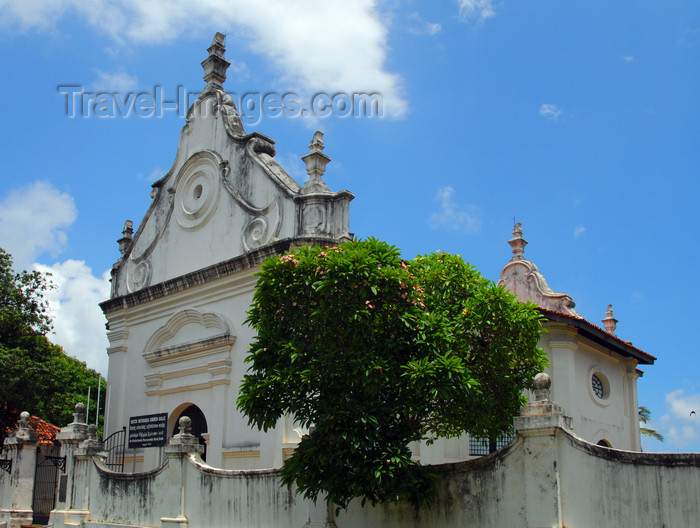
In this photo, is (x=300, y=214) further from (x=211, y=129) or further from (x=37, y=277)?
(x=37, y=277)

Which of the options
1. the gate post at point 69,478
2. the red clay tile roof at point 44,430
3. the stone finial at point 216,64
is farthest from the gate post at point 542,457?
the red clay tile roof at point 44,430

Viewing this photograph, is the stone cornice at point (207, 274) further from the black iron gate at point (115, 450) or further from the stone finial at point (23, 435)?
the stone finial at point (23, 435)

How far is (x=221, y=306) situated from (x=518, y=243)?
10617 millimetres

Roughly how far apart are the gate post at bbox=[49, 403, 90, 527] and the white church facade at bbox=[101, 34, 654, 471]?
1.65m

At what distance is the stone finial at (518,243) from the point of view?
22.8m

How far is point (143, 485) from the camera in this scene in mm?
14414

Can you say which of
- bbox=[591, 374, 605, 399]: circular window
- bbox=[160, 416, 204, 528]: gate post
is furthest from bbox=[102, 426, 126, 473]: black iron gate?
bbox=[591, 374, 605, 399]: circular window

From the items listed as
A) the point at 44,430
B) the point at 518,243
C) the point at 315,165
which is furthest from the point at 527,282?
the point at 44,430

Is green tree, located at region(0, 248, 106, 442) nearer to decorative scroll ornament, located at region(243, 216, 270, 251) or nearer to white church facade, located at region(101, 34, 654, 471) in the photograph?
white church facade, located at region(101, 34, 654, 471)

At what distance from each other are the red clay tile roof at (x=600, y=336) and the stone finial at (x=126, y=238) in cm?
1217

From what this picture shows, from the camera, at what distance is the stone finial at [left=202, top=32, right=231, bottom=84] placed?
19422 mm

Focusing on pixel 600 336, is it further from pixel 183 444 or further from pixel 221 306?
pixel 183 444

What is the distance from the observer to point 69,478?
1631cm

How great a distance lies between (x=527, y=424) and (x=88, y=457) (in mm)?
10991
